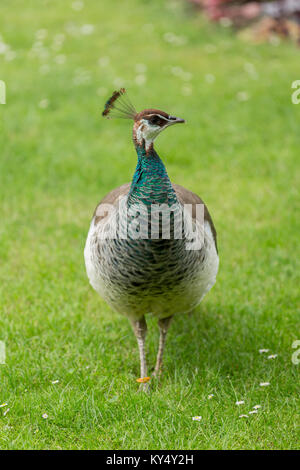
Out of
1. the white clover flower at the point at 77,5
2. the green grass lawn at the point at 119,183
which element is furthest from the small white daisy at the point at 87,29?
the white clover flower at the point at 77,5

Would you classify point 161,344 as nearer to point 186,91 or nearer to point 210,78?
point 186,91

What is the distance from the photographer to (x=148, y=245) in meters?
3.09

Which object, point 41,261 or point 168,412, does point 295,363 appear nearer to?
point 168,412

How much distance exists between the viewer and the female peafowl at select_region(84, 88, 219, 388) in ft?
10.0

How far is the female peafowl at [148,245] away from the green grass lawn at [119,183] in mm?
498

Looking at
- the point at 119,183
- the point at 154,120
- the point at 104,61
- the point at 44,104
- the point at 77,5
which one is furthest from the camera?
the point at 77,5

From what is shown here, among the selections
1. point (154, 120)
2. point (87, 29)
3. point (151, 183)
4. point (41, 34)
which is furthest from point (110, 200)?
point (87, 29)

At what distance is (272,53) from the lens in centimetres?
962

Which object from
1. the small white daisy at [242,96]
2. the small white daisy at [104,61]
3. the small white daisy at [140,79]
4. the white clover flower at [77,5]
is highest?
the white clover flower at [77,5]

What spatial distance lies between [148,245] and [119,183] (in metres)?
3.21

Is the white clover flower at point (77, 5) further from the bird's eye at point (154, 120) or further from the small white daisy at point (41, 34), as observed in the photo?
the bird's eye at point (154, 120)

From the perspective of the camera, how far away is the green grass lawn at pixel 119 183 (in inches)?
130

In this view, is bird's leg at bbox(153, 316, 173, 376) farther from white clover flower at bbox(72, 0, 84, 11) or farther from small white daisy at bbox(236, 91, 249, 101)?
→ white clover flower at bbox(72, 0, 84, 11)

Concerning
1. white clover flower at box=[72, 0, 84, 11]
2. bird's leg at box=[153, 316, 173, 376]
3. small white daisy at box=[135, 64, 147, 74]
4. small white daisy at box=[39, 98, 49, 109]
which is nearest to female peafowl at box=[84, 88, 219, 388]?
bird's leg at box=[153, 316, 173, 376]
